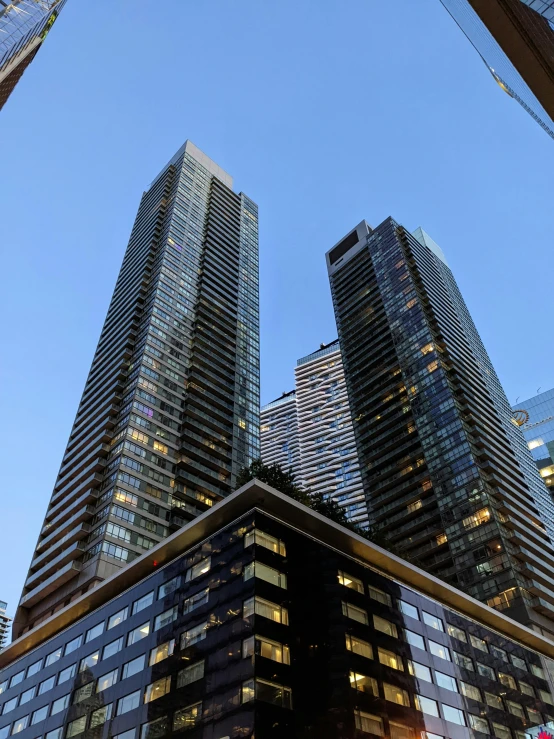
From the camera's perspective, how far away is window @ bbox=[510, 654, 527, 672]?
58525 millimetres

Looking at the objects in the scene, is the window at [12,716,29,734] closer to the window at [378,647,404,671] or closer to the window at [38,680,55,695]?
the window at [38,680,55,695]

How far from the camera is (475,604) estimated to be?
195 ft

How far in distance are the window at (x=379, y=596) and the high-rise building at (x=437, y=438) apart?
1546 inches

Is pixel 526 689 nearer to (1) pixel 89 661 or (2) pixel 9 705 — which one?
(1) pixel 89 661

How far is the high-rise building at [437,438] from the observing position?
8962 centimetres

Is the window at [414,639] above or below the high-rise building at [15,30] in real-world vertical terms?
below

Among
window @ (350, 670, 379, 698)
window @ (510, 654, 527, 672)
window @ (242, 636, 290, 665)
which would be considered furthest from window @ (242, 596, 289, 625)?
window @ (510, 654, 527, 672)

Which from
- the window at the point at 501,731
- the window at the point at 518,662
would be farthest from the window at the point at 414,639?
the window at the point at 518,662

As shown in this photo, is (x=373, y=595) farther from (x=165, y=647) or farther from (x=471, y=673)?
(x=165, y=647)

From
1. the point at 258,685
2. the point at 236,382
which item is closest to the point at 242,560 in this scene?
the point at 258,685

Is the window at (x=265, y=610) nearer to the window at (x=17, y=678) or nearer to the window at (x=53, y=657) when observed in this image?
the window at (x=53, y=657)

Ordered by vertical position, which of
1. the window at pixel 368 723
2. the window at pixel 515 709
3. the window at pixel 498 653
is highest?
the window at pixel 498 653

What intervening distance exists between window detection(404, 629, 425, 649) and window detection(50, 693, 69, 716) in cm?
2886

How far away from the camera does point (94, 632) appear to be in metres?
52.8
